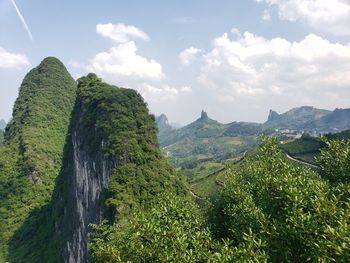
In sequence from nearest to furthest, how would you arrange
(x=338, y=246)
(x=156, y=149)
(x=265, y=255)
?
1. (x=338, y=246)
2. (x=265, y=255)
3. (x=156, y=149)

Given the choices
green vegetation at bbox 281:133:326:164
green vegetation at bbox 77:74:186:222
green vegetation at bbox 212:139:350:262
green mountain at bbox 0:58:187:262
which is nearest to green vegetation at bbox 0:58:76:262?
green mountain at bbox 0:58:187:262

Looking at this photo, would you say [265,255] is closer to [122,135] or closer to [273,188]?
[273,188]

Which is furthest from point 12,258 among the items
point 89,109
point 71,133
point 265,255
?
point 265,255

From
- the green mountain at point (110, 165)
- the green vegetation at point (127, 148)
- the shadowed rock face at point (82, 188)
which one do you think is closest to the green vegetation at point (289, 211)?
the green mountain at point (110, 165)

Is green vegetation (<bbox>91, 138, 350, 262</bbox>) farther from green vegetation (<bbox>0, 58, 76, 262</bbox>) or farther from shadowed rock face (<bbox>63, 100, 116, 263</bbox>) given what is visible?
green vegetation (<bbox>0, 58, 76, 262</bbox>)

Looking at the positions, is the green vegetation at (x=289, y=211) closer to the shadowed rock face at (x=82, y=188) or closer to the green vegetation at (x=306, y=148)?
the shadowed rock face at (x=82, y=188)
